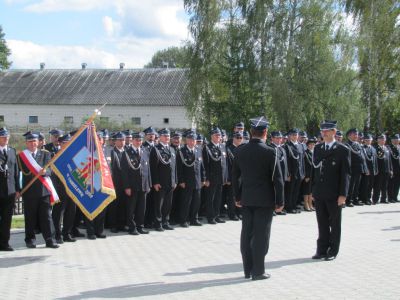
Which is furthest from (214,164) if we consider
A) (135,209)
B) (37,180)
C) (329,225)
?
(37,180)

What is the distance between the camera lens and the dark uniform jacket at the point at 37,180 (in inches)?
358

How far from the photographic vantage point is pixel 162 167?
11133 millimetres

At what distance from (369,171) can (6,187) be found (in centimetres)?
1029

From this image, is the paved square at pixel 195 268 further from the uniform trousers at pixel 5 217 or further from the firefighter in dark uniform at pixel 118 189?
the firefighter in dark uniform at pixel 118 189

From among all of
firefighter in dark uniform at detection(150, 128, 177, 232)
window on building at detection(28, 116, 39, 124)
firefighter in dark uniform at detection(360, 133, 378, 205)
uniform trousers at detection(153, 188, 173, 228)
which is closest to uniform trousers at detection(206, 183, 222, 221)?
uniform trousers at detection(153, 188, 173, 228)

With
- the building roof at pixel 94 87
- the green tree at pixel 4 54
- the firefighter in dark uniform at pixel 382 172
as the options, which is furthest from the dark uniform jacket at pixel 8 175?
the green tree at pixel 4 54

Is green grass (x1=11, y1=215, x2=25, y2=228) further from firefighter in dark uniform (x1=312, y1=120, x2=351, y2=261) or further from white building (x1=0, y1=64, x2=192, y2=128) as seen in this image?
white building (x1=0, y1=64, x2=192, y2=128)

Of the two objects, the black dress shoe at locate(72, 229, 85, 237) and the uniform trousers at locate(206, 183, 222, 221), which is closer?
the black dress shoe at locate(72, 229, 85, 237)

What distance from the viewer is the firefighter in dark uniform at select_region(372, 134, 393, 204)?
53.5ft

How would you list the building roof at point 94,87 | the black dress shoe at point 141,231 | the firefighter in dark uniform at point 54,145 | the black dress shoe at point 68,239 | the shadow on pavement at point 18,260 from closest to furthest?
the shadow on pavement at point 18,260
the black dress shoe at point 68,239
the firefighter in dark uniform at point 54,145
the black dress shoe at point 141,231
the building roof at point 94,87

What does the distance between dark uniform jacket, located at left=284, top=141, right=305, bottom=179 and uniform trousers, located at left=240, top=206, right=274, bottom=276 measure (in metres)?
6.58

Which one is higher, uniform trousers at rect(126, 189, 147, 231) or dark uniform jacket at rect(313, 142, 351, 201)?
dark uniform jacket at rect(313, 142, 351, 201)

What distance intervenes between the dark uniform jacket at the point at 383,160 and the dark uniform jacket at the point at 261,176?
995 centimetres

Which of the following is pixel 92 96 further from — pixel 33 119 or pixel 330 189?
pixel 330 189
